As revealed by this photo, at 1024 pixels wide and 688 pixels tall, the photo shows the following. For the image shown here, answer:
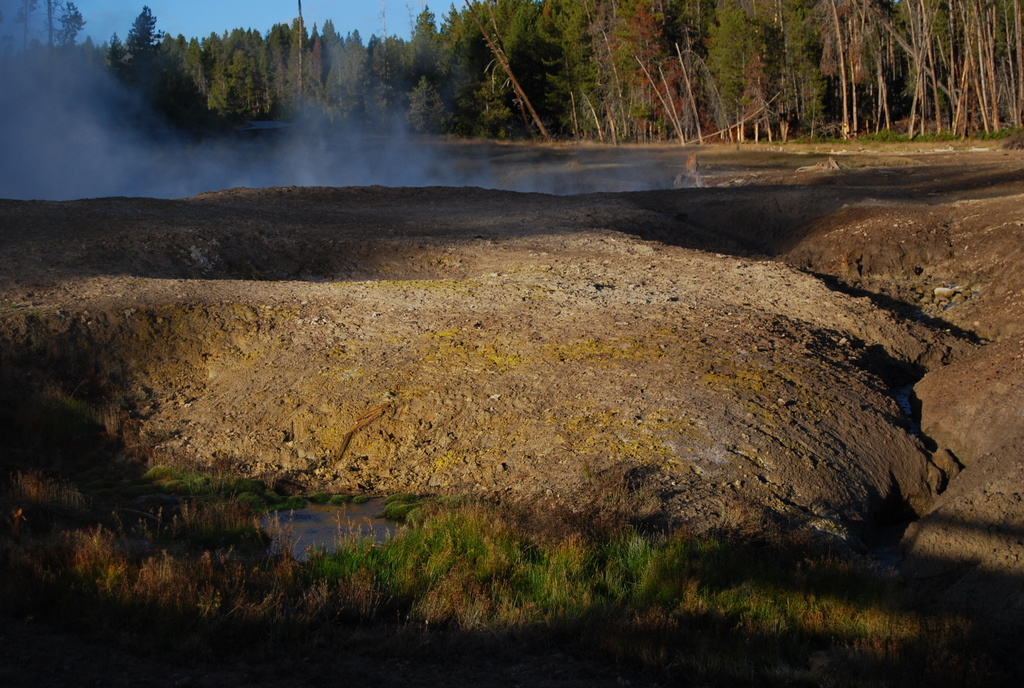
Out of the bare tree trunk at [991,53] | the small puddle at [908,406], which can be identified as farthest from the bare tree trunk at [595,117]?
the small puddle at [908,406]

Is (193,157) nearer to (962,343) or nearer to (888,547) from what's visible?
(962,343)

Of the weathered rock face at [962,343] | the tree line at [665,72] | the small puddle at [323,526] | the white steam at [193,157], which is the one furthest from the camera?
the tree line at [665,72]

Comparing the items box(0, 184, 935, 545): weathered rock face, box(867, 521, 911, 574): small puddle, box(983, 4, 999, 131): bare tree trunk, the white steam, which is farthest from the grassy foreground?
box(983, 4, 999, 131): bare tree trunk

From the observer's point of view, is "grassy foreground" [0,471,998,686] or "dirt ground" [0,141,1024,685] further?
"dirt ground" [0,141,1024,685]

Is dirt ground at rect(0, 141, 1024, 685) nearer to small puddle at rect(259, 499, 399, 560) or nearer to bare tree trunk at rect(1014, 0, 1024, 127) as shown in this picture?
small puddle at rect(259, 499, 399, 560)

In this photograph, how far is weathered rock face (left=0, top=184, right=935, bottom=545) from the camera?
282 inches

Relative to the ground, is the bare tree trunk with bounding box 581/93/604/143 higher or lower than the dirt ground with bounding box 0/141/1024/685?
higher

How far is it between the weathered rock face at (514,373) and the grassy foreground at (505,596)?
766 millimetres

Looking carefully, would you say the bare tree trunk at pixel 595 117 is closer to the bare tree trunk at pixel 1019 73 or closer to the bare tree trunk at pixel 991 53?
the bare tree trunk at pixel 991 53

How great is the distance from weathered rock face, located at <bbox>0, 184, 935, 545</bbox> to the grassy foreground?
77 cm

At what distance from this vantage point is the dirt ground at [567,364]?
6902 mm

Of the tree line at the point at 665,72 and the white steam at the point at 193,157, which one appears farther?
the tree line at the point at 665,72

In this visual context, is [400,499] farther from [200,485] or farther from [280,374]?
[280,374]

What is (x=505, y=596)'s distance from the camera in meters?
5.36
